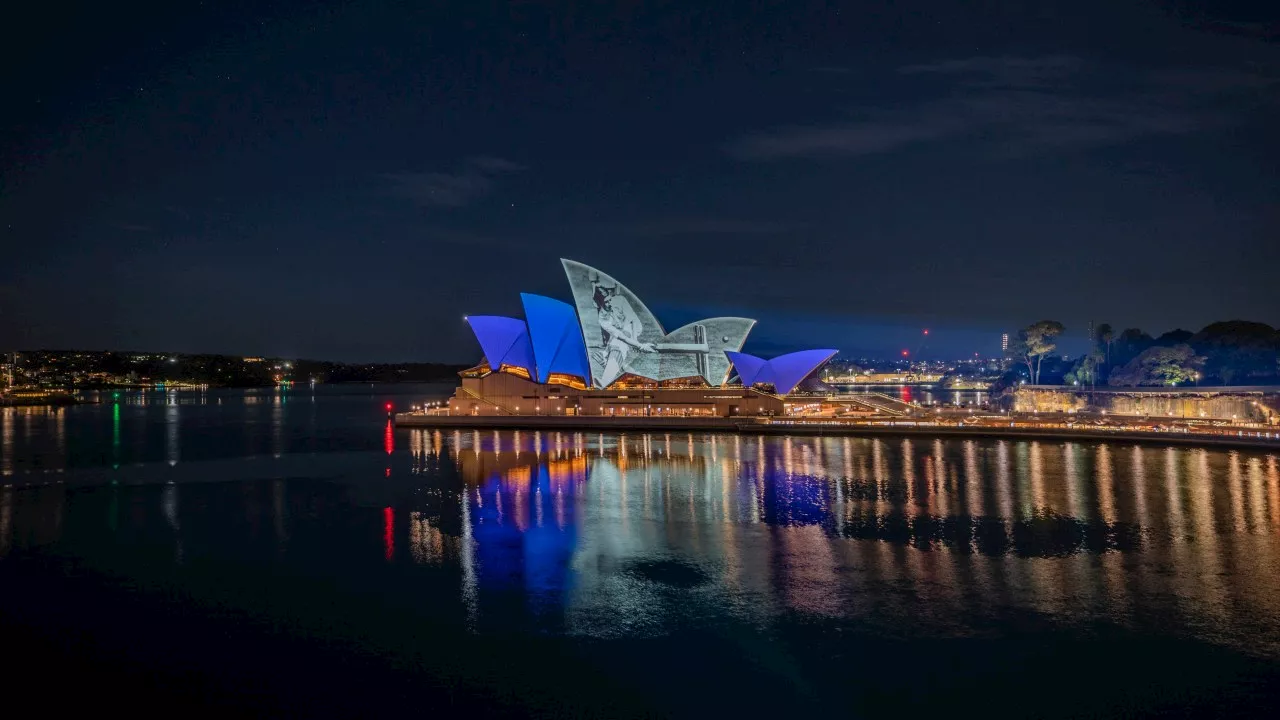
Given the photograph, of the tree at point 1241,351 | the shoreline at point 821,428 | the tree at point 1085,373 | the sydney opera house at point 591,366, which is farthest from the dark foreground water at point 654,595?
the tree at point 1085,373

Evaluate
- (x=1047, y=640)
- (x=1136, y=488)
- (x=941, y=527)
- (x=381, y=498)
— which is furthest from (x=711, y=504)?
(x=1136, y=488)

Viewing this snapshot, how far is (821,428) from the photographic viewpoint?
3447 cm

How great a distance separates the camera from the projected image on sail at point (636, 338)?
1554 inches

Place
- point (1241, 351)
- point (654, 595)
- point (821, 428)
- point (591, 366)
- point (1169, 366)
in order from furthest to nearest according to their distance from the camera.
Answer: point (1241, 351), point (1169, 366), point (591, 366), point (821, 428), point (654, 595)

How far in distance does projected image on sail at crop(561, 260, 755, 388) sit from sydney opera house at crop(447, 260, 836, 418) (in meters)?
0.05

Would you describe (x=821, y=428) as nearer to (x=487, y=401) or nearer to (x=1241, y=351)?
(x=487, y=401)

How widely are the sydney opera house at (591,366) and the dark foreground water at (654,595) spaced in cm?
1888

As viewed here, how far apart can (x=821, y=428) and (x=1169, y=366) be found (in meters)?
26.9

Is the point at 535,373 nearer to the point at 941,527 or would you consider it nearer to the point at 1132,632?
the point at 941,527

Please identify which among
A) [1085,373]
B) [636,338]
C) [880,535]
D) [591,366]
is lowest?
[880,535]

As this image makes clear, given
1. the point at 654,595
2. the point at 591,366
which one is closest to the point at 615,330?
the point at 591,366

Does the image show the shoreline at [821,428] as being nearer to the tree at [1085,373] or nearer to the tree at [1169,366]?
the tree at [1169,366]

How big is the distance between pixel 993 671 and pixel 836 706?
1.87 metres

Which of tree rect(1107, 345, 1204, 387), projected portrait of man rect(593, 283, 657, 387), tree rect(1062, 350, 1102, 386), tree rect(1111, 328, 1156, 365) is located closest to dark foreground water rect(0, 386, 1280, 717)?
projected portrait of man rect(593, 283, 657, 387)
